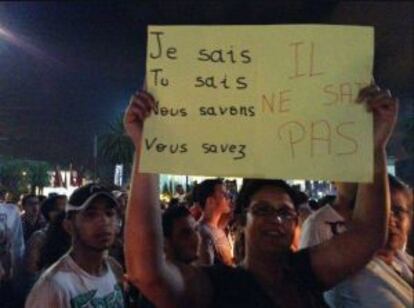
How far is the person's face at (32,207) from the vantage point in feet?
27.4

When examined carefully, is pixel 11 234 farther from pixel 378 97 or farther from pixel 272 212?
pixel 378 97

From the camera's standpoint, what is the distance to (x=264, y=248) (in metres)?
2.14

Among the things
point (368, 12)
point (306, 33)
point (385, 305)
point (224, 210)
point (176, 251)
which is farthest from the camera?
point (368, 12)

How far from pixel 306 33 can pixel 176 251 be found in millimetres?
1868

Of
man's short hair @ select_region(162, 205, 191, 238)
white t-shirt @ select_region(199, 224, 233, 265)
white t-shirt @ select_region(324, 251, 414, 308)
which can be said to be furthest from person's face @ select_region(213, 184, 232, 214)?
white t-shirt @ select_region(324, 251, 414, 308)

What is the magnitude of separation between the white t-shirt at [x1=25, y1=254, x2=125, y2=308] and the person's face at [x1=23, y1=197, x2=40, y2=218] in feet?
17.8

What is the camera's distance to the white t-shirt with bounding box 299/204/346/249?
3084 millimetres

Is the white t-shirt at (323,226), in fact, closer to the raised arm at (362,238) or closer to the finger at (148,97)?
the raised arm at (362,238)

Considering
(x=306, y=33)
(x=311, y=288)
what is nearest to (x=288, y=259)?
(x=311, y=288)

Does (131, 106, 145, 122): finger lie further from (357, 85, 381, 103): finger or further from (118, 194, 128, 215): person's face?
(118, 194, 128, 215): person's face

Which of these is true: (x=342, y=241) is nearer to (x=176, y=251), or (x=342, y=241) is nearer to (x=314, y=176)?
(x=314, y=176)

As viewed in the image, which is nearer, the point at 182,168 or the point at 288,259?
the point at 182,168

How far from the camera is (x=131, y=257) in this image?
1938 millimetres

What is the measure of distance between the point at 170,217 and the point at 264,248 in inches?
63.3
